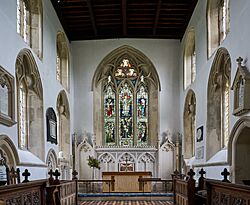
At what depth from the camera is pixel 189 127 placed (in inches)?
638

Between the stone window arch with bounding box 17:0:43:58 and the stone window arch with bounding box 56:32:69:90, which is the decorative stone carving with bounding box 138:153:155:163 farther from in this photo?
the stone window arch with bounding box 17:0:43:58

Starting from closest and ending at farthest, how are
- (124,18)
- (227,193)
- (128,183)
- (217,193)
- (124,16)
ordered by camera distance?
(227,193) < (217,193) < (128,183) < (124,16) < (124,18)

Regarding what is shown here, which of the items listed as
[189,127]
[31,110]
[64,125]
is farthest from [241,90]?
[64,125]

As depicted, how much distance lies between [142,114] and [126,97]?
0.89 meters

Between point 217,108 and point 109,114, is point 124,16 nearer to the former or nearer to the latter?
point 109,114

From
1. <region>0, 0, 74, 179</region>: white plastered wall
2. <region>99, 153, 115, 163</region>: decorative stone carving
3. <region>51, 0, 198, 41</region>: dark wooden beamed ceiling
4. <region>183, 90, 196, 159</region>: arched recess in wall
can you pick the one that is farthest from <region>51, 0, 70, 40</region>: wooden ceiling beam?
<region>183, 90, 196, 159</region>: arched recess in wall

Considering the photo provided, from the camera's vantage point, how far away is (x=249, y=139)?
9.39 m

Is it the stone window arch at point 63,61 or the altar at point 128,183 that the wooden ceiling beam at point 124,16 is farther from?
the altar at point 128,183

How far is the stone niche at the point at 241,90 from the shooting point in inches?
330

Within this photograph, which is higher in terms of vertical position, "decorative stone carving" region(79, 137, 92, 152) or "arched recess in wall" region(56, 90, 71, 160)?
"arched recess in wall" region(56, 90, 71, 160)

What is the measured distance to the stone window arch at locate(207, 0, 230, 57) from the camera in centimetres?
1171

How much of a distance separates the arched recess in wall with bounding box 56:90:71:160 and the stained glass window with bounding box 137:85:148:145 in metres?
2.94

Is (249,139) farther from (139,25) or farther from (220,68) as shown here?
(139,25)

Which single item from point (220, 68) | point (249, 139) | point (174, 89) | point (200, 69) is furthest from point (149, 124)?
point (249, 139)
